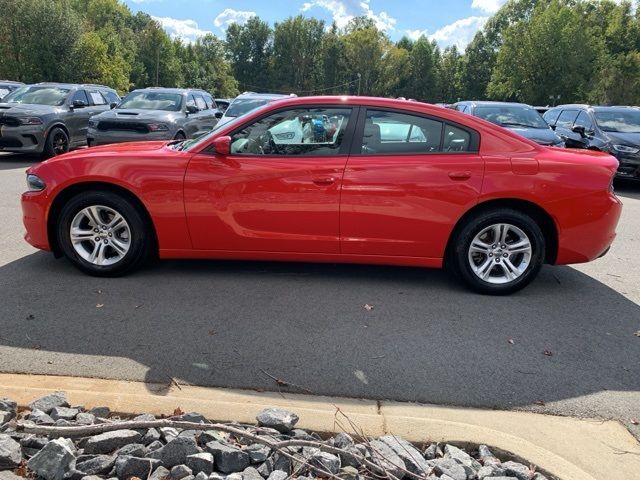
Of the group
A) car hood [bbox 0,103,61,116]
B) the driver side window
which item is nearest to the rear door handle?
the driver side window

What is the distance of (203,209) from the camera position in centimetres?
479

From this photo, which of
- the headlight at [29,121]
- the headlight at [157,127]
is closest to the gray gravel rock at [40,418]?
the headlight at [157,127]

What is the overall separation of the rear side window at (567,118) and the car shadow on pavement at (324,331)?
9.81 m

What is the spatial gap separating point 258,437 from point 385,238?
2.54 metres

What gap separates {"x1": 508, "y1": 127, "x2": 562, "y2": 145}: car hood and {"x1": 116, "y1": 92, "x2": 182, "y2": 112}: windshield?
24.6ft

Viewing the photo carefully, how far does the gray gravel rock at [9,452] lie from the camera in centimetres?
242

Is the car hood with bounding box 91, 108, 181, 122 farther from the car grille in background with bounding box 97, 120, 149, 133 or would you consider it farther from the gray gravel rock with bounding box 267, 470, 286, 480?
the gray gravel rock with bounding box 267, 470, 286, 480

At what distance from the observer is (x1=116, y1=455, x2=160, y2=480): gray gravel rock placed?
94.7 inches

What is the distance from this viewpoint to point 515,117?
12.4 meters

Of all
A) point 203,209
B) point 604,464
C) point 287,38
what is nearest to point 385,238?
point 203,209

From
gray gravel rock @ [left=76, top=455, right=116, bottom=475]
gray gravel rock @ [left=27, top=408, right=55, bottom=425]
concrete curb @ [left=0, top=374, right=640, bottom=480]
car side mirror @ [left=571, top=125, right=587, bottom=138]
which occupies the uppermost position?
car side mirror @ [left=571, top=125, right=587, bottom=138]

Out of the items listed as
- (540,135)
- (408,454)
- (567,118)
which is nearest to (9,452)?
(408,454)

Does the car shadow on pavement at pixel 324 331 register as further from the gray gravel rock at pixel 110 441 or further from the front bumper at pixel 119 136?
the front bumper at pixel 119 136

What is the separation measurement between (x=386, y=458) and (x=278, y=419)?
1.83 ft
